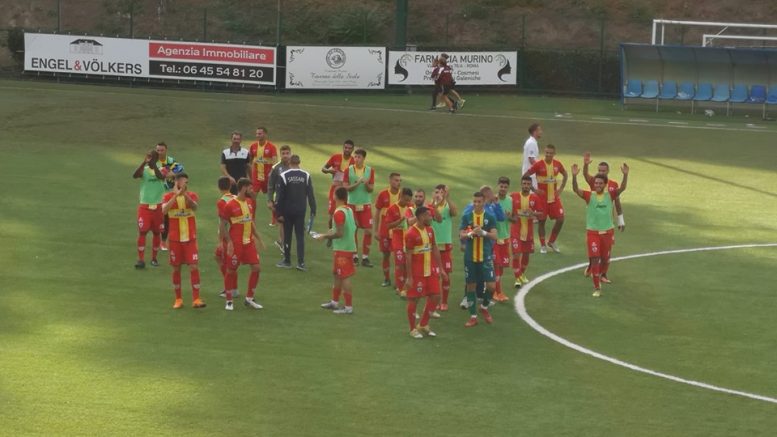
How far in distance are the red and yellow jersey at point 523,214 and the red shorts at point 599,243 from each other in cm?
110

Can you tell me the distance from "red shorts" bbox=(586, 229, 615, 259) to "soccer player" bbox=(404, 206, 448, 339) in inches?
164

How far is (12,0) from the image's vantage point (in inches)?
2515

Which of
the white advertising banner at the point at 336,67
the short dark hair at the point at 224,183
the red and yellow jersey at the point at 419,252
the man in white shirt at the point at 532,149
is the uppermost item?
the white advertising banner at the point at 336,67

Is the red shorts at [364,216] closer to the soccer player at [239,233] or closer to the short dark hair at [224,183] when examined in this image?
the soccer player at [239,233]

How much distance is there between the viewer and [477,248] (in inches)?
766

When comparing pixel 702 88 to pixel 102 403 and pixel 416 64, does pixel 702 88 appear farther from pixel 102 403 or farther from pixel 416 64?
pixel 102 403

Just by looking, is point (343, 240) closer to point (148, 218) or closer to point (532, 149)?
point (148, 218)

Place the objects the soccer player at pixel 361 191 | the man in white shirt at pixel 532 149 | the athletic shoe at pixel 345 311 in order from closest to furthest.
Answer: the athletic shoe at pixel 345 311
the soccer player at pixel 361 191
the man in white shirt at pixel 532 149

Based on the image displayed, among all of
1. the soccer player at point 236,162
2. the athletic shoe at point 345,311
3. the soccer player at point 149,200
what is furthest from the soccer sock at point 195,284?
the soccer player at point 236,162

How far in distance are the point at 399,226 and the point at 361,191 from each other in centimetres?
385

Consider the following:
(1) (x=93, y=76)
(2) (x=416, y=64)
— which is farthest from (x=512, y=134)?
(1) (x=93, y=76)

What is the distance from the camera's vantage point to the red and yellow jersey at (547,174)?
24.8m

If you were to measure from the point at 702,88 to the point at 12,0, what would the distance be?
118 ft

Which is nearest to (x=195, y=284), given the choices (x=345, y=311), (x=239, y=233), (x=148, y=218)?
(x=239, y=233)
